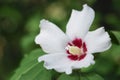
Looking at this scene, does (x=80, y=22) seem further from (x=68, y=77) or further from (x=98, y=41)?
(x=68, y=77)

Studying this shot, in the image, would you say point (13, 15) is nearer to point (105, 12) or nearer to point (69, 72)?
point (105, 12)

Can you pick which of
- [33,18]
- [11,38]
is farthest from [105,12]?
[11,38]

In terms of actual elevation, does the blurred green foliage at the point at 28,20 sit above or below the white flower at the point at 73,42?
below

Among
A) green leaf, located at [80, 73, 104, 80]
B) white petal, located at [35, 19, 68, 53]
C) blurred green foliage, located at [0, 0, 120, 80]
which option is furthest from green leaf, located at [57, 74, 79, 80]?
blurred green foliage, located at [0, 0, 120, 80]

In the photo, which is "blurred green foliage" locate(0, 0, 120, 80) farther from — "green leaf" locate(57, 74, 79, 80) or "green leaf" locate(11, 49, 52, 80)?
"green leaf" locate(57, 74, 79, 80)

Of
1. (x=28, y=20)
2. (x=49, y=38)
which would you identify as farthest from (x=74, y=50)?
(x=28, y=20)

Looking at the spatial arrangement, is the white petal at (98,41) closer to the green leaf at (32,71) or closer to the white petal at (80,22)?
the white petal at (80,22)

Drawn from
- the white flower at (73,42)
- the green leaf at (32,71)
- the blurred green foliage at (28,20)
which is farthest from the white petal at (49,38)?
the blurred green foliage at (28,20)
